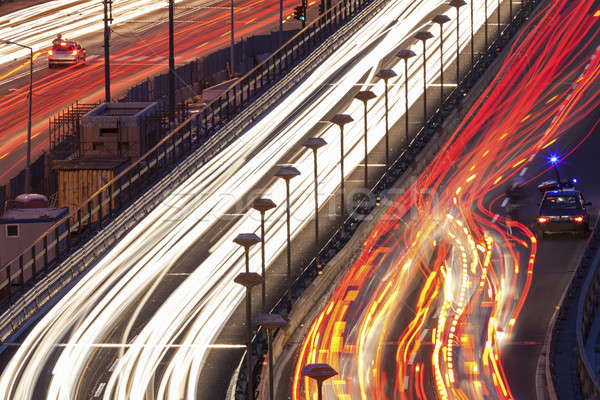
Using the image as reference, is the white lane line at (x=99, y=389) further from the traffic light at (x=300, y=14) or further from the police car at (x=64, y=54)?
the police car at (x=64, y=54)

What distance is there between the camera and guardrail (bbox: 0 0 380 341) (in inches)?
2373

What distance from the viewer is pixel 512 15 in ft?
297

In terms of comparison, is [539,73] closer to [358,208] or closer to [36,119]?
[358,208]

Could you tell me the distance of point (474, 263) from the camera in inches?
2395

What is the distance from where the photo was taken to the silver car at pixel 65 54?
110312 mm

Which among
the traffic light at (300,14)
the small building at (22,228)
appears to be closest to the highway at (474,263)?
the traffic light at (300,14)

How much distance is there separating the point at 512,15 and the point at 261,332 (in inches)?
1666

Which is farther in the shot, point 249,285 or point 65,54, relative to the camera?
point 65,54

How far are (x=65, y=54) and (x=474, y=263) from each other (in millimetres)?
55413

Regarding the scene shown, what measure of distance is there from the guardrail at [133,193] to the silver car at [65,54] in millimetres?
22972

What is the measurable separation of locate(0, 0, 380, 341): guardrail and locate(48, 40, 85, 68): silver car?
75.4 ft

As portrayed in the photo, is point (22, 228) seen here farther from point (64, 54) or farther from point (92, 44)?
point (92, 44)

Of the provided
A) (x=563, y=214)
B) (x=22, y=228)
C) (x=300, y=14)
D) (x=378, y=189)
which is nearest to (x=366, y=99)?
(x=378, y=189)

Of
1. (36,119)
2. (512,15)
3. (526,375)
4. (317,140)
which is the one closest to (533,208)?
(317,140)
